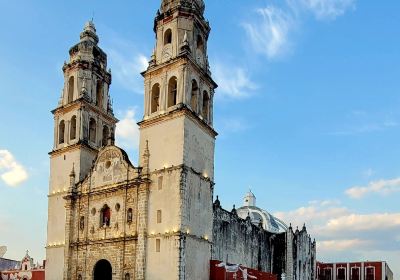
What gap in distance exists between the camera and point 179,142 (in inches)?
1462

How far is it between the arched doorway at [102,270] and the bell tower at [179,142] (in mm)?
5261

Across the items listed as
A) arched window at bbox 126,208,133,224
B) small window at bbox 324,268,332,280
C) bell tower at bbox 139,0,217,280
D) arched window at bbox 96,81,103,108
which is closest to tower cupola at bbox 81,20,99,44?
arched window at bbox 96,81,103,108

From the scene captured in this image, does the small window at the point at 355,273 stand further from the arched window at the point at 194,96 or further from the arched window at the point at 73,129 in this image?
the arched window at the point at 73,129

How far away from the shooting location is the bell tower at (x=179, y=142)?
35812 millimetres

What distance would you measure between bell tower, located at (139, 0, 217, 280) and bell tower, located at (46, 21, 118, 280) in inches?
300

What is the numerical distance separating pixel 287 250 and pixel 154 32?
27561 mm

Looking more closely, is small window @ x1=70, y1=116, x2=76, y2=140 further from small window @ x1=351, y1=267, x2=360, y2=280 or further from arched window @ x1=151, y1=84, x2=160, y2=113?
small window @ x1=351, y1=267, x2=360, y2=280

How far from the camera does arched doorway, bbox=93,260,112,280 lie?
40.3 m

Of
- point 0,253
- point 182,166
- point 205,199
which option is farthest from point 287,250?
point 0,253

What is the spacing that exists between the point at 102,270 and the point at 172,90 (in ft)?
47.6

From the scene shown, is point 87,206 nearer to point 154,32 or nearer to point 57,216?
point 57,216

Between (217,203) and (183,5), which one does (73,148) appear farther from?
(183,5)

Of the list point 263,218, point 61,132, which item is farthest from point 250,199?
point 61,132

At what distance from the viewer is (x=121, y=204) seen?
131 feet
